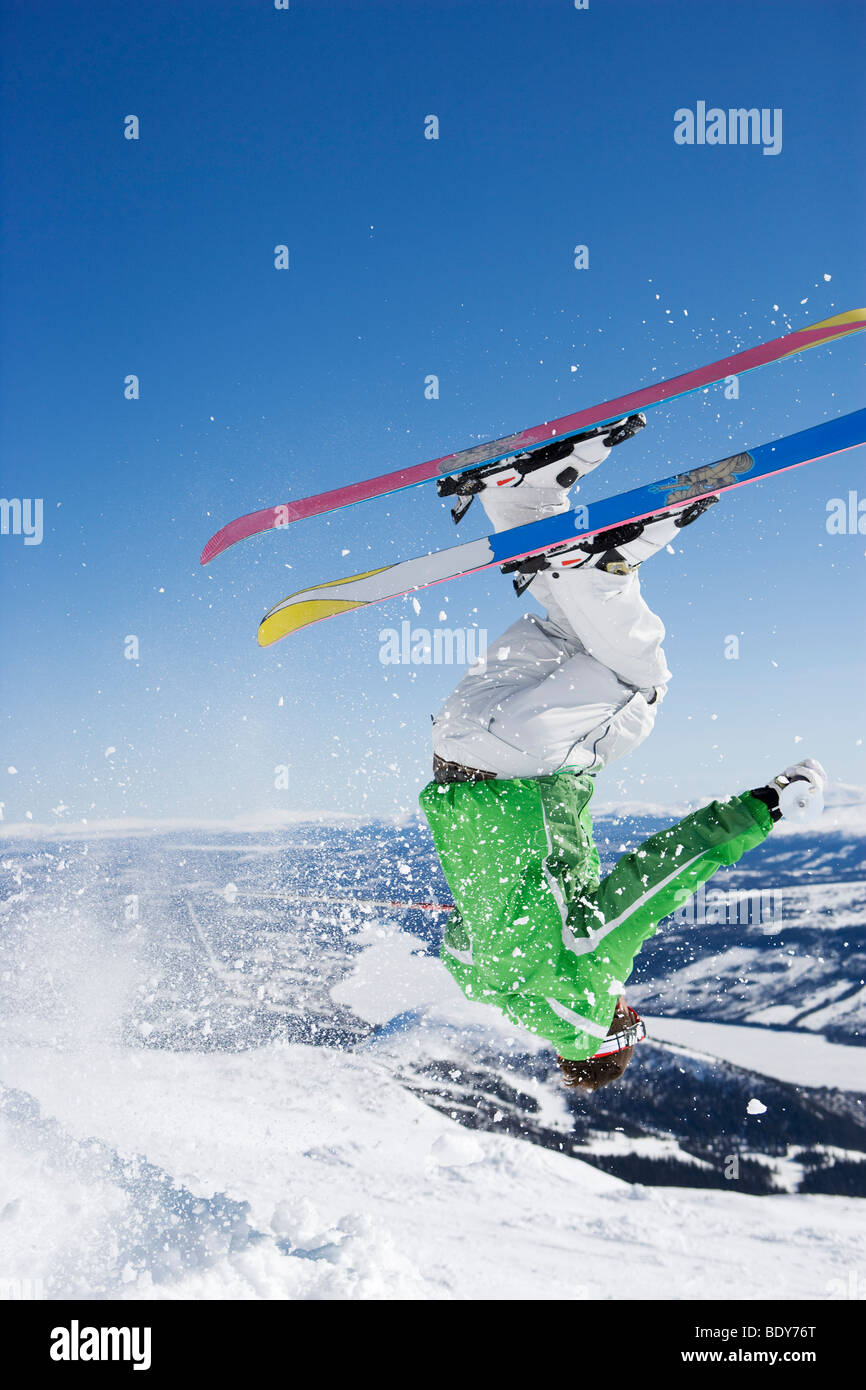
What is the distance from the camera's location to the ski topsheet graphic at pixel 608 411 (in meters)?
2.74

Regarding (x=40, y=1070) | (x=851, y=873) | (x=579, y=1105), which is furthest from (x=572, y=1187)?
(x=851, y=873)

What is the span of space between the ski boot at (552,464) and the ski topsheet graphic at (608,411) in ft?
0.16

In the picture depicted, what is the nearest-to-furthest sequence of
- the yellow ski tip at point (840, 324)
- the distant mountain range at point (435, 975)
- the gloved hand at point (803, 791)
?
the gloved hand at point (803, 791) → the yellow ski tip at point (840, 324) → the distant mountain range at point (435, 975)

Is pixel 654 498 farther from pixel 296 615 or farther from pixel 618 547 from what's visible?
pixel 296 615

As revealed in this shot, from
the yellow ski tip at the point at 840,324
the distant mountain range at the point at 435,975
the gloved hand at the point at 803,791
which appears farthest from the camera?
the distant mountain range at the point at 435,975

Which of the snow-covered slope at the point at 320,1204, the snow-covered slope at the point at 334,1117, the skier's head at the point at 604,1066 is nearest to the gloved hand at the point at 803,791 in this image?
the snow-covered slope at the point at 334,1117

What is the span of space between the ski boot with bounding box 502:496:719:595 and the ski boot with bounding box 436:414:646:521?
0.23 metres

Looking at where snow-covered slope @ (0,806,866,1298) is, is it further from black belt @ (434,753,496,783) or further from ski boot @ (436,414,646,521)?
ski boot @ (436,414,646,521)

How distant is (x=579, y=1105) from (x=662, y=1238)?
4142 mm

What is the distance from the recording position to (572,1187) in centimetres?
1295

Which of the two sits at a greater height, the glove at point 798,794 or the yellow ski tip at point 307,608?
the yellow ski tip at point 307,608

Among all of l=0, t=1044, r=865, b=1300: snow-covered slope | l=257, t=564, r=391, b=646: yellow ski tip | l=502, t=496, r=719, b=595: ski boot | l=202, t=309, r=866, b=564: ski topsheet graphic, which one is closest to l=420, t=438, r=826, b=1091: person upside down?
l=502, t=496, r=719, b=595: ski boot

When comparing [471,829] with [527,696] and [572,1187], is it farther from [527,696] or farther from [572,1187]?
[572,1187]

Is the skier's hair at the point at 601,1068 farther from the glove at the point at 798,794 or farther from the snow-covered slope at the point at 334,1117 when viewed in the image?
the glove at the point at 798,794
